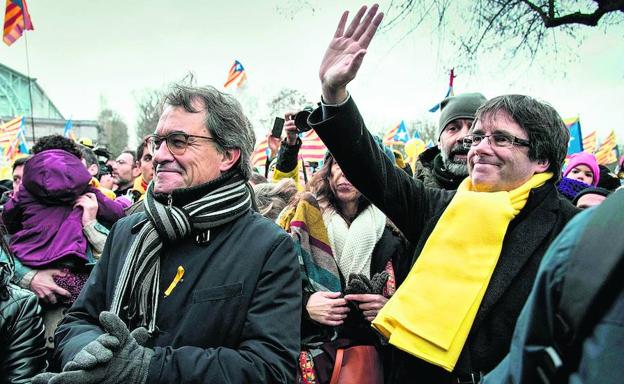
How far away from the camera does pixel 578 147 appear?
695cm

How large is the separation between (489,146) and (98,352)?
66.4 inches

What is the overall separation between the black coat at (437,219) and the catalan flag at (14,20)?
777 centimetres

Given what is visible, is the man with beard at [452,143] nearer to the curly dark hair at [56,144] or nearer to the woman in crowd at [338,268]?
the woman in crowd at [338,268]

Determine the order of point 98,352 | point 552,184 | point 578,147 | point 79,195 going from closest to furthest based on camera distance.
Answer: point 98,352, point 552,184, point 79,195, point 578,147

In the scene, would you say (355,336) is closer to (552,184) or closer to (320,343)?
(320,343)

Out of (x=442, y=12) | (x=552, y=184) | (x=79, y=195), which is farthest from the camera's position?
(x=79, y=195)

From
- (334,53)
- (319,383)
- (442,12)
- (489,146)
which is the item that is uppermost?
(442,12)

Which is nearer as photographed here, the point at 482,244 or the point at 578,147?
the point at 482,244

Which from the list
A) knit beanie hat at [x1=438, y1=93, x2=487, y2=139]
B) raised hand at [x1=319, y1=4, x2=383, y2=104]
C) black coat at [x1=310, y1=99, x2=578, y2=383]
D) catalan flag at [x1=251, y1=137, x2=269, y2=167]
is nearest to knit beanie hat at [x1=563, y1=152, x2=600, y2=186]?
knit beanie hat at [x1=438, y1=93, x2=487, y2=139]

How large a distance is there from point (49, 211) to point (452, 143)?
2.54 m

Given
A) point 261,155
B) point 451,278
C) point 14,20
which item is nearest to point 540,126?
point 451,278

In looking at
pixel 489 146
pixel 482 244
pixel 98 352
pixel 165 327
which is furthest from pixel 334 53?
pixel 98 352

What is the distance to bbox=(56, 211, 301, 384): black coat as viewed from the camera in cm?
160

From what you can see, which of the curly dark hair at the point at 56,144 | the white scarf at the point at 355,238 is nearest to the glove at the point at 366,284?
the white scarf at the point at 355,238
